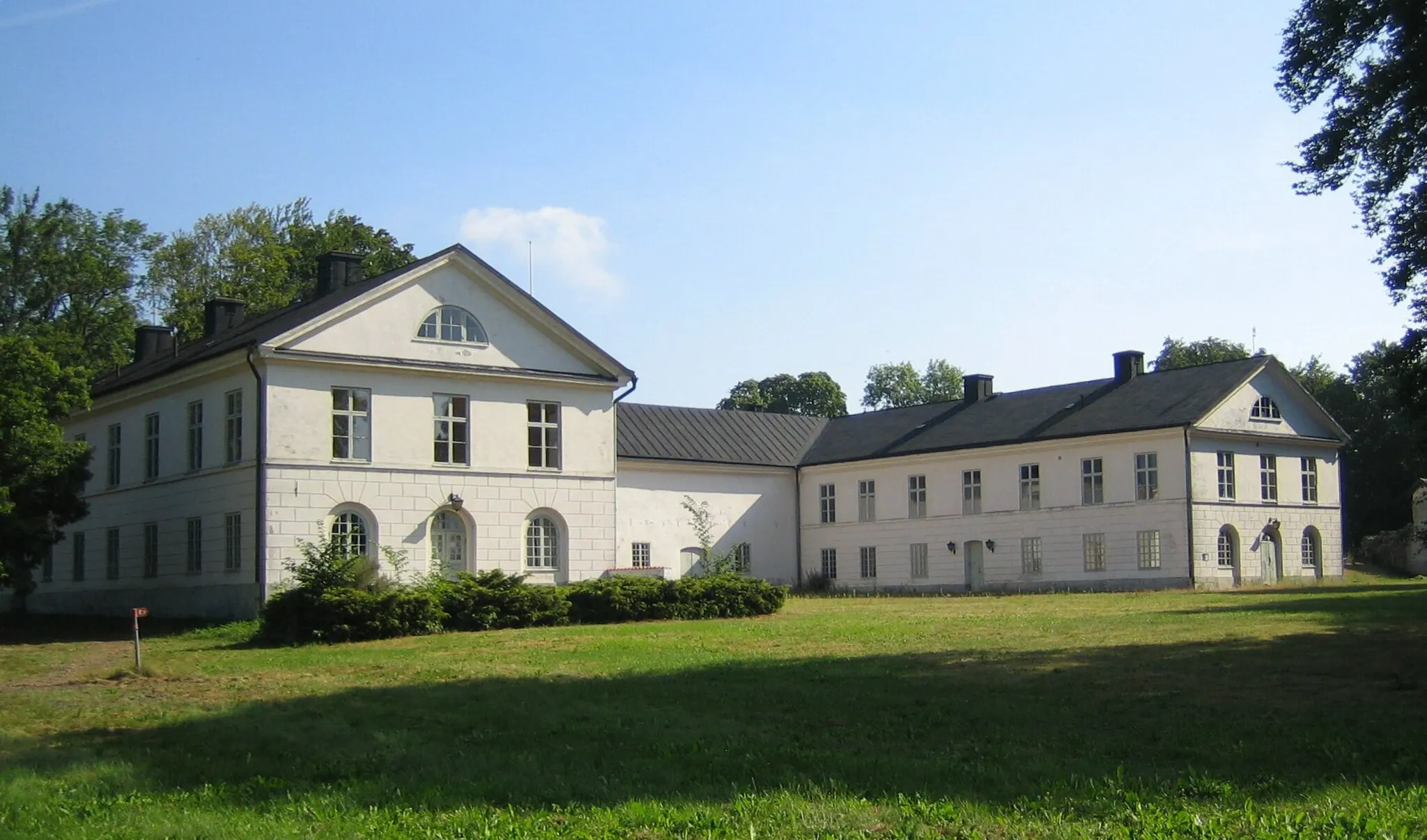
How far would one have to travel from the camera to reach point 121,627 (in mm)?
33156

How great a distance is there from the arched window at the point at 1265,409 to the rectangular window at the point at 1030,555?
308 inches

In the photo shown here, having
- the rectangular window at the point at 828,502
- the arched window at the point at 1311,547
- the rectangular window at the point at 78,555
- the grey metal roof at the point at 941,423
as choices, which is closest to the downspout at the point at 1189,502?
the grey metal roof at the point at 941,423

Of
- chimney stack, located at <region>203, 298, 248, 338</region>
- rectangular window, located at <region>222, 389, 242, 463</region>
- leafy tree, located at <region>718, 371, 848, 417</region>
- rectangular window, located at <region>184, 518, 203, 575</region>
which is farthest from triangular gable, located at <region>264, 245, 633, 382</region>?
leafy tree, located at <region>718, 371, 848, 417</region>

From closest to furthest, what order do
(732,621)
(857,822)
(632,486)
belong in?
(857,822), (732,621), (632,486)

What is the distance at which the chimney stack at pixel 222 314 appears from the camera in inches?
1613

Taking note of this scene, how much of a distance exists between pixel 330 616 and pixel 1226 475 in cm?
2956

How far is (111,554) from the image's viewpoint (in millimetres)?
38625

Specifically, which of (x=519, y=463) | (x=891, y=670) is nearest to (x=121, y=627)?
(x=519, y=463)

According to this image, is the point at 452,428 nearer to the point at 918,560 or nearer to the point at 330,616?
the point at 330,616

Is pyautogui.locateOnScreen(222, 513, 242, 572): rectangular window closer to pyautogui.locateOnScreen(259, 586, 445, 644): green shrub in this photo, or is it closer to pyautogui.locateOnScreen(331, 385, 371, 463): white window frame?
pyautogui.locateOnScreen(331, 385, 371, 463): white window frame

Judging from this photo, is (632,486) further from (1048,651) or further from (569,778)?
(569,778)

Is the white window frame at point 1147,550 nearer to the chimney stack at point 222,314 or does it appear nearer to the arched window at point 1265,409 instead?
the arched window at point 1265,409

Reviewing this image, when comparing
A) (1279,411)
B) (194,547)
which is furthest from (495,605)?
(1279,411)

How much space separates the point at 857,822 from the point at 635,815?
146 centimetres
